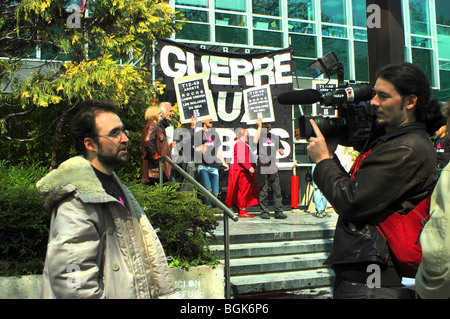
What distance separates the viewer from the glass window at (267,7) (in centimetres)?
1297

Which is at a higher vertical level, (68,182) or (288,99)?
(288,99)

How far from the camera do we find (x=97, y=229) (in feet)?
6.79

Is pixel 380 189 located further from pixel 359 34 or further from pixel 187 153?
pixel 359 34

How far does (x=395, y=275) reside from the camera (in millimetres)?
1902

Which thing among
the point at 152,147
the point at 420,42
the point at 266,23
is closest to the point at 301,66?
the point at 266,23

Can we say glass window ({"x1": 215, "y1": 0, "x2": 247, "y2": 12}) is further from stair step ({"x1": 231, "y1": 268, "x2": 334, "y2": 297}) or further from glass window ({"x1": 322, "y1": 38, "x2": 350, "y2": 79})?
stair step ({"x1": 231, "y1": 268, "x2": 334, "y2": 297})

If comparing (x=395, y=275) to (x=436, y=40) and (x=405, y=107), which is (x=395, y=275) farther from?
(x=436, y=40)

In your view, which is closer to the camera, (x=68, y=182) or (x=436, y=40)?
(x=68, y=182)

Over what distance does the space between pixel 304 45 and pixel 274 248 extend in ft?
29.1

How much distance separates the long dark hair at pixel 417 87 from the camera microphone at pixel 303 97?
33 centimetres

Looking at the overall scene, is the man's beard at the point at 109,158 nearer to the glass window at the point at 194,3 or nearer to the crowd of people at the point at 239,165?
the crowd of people at the point at 239,165
